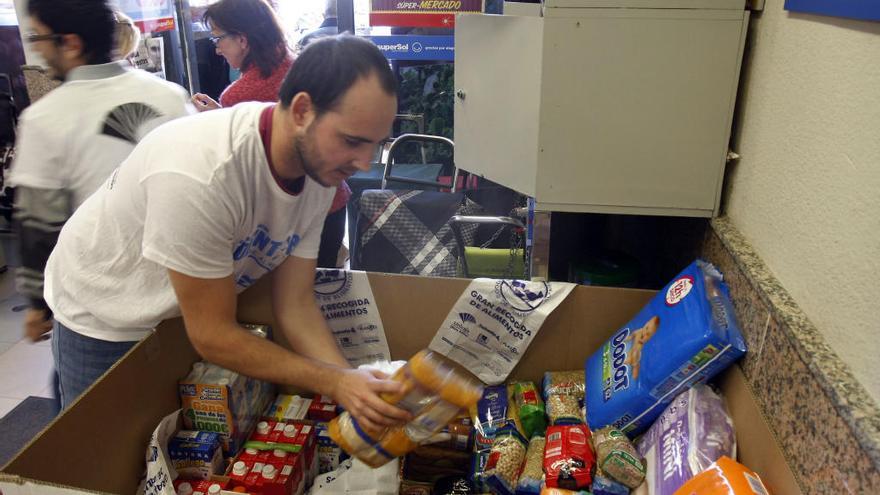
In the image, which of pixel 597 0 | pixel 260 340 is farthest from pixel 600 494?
pixel 597 0

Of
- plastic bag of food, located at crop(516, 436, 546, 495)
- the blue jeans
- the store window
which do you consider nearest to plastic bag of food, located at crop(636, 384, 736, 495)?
plastic bag of food, located at crop(516, 436, 546, 495)

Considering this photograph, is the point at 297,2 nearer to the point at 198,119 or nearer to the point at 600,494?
the point at 198,119

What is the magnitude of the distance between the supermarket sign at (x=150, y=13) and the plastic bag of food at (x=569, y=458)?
3.20 m

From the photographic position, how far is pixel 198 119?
1153mm

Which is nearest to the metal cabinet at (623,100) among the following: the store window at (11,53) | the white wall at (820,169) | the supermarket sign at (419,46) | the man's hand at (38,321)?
the white wall at (820,169)

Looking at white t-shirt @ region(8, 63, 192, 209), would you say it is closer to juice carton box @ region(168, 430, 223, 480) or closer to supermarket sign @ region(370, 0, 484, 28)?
juice carton box @ region(168, 430, 223, 480)

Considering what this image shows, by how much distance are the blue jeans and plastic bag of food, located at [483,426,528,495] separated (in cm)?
79

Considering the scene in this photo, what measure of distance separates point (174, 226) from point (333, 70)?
37 centimetres

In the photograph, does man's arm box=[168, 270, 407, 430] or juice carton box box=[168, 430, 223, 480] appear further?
juice carton box box=[168, 430, 223, 480]

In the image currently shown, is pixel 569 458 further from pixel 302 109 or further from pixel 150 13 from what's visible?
pixel 150 13

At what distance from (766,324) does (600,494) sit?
1.41ft

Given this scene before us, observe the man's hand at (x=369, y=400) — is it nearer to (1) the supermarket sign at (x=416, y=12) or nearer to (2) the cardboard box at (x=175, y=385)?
(2) the cardboard box at (x=175, y=385)

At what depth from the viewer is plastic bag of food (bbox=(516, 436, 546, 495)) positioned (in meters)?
1.27

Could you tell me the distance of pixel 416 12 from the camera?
13.4ft
